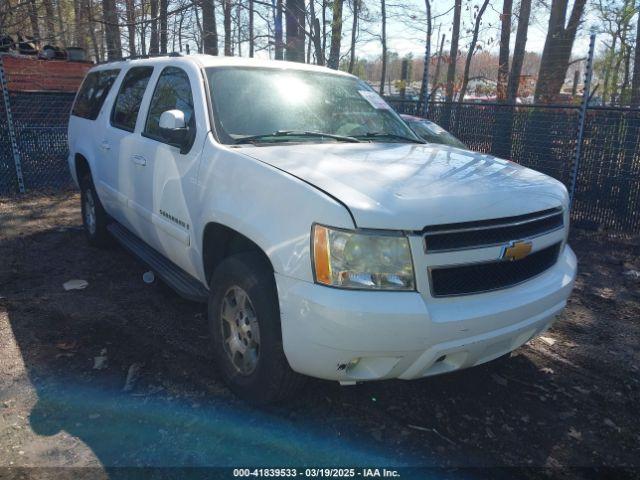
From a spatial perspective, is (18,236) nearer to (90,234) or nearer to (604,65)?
(90,234)

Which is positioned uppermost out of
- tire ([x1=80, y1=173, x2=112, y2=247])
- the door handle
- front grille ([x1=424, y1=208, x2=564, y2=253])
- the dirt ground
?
the door handle

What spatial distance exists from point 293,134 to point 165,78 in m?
1.37

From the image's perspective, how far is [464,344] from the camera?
2453mm

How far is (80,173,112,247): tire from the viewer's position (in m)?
5.50

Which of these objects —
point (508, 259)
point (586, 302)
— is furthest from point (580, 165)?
point (508, 259)

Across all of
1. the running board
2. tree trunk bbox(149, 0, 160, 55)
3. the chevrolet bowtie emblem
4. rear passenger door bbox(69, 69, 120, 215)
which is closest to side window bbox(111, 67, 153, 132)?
rear passenger door bbox(69, 69, 120, 215)

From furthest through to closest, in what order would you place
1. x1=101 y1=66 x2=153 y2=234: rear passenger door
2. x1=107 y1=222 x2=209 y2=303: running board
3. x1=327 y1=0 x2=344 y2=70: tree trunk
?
x1=327 y1=0 x2=344 y2=70: tree trunk → x1=101 y1=66 x2=153 y2=234: rear passenger door → x1=107 y1=222 x2=209 y2=303: running board

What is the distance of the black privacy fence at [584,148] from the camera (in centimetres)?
690

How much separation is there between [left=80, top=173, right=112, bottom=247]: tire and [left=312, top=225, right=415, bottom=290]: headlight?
387cm

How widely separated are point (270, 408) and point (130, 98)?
10.3ft

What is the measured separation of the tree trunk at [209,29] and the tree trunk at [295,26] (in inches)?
75.6

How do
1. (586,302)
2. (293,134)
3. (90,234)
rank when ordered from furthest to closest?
(90,234)
(586,302)
(293,134)

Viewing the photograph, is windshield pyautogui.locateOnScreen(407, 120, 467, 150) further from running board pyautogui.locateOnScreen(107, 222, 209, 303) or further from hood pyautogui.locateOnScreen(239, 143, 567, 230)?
running board pyautogui.locateOnScreen(107, 222, 209, 303)

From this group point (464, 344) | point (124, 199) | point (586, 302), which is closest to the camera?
point (464, 344)
